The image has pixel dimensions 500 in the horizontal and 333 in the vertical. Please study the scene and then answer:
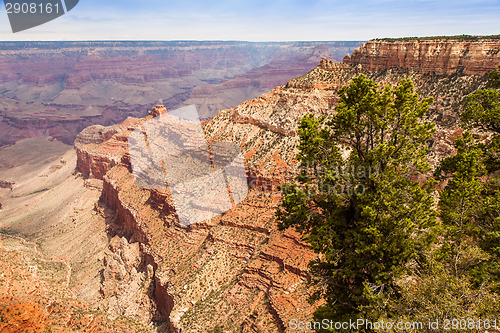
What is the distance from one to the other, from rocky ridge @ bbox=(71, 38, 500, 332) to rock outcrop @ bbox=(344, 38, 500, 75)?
1.82 feet

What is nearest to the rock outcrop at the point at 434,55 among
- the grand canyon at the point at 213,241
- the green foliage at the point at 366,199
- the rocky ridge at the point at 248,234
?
the grand canyon at the point at 213,241

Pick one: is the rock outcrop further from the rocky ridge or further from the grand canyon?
the rocky ridge

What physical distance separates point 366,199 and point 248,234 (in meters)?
27.1

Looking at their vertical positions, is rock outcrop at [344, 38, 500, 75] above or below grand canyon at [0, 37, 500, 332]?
above

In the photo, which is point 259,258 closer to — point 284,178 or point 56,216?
point 284,178

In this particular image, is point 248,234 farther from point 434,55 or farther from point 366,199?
point 434,55

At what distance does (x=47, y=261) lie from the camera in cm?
4778

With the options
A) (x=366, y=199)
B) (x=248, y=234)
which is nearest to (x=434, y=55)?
(x=248, y=234)

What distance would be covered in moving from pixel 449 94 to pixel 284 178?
82.2ft

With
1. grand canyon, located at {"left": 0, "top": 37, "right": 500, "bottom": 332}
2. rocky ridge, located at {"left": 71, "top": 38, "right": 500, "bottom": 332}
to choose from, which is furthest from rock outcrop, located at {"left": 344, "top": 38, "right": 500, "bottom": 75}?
rocky ridge, located at {"left": 71, "top": 38, "right": 500, "bottom": 332}

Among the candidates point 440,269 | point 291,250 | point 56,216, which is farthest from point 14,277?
point 56,216

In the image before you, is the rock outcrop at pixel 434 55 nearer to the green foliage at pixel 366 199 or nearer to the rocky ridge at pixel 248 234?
the rocky ridge at pixel 248 234

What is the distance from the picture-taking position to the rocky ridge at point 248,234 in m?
31.4

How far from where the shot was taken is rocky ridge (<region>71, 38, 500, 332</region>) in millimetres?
31375
